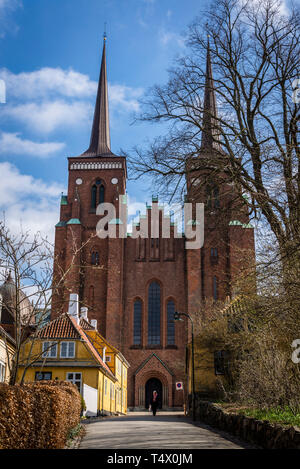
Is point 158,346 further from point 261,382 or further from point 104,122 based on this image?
point 261,382

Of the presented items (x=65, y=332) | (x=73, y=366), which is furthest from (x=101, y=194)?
(x=73, y=366)

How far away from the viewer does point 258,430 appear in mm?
10258

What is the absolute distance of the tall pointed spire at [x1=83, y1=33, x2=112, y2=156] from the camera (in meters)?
51.0

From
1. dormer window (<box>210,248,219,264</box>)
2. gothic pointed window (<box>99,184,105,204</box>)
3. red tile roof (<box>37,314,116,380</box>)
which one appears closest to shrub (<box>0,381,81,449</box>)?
red tile roof (<box>37,314,116,380</box>)

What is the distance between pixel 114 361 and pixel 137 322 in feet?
31.0

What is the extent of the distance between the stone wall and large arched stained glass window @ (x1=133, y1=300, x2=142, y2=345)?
27743 mm

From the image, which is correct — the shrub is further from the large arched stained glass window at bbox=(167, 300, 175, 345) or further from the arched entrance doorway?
the arched entrance doorway

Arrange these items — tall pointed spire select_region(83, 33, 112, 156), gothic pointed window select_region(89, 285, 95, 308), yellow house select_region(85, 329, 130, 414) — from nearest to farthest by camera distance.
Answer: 1. yellow house select_region(85, 329, 130, 414)
2. gothic pointed window select_region(89, 285, 95, 308)
3. tall pointed spire select_region(83, 33, 112, 156)

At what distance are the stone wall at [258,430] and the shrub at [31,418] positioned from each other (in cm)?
362

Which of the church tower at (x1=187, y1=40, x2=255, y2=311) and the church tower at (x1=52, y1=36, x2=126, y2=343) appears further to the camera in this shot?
the church tower at (x1=52, y1=36, x2=126, y2=343)

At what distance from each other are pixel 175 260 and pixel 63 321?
17.0 metres

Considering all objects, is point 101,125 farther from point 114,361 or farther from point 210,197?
point 210,197

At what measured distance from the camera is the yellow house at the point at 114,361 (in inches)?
1329
